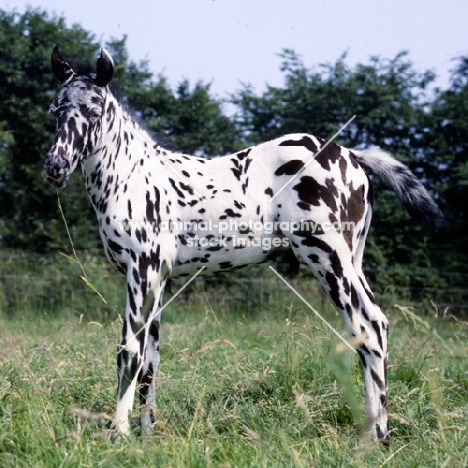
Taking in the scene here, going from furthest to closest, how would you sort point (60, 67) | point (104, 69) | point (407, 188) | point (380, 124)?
point (380, 124)
point (407, 188)
point (60, 67)
point (104, 69)

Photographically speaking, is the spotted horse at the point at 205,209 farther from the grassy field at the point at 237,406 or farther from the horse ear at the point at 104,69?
the grassy field at the point at 237,406

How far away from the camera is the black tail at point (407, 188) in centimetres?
427

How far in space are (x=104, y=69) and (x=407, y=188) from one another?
2.16 meters

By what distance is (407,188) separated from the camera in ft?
Result: 14.2

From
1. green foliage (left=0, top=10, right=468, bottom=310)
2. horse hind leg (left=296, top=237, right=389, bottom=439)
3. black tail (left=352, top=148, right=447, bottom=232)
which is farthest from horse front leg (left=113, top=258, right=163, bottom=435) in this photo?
green foliage (left=0, top=10, right=468, bottom=310)

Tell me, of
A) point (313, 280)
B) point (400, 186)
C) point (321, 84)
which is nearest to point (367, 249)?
point (313, 280)

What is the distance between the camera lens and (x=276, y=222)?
4.14 meters

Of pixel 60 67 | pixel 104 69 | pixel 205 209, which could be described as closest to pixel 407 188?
pixel 205 209

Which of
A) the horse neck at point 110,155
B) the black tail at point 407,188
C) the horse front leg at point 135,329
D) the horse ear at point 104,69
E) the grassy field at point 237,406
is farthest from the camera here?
the black tail at point 407,188

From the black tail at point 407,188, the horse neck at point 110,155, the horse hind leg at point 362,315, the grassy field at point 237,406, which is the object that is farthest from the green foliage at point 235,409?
the horse neck at point 110,155

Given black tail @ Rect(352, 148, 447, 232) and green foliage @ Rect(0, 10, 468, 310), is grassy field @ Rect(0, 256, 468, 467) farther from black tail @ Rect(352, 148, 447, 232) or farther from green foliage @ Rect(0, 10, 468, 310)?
green foliage @ Rect(0, 10, 468, 310)

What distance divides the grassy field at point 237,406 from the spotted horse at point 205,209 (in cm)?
29

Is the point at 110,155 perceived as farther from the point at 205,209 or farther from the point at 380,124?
the point at 380,124

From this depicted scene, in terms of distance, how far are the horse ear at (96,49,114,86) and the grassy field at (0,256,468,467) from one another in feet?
5.22
